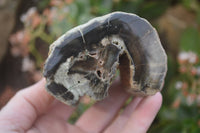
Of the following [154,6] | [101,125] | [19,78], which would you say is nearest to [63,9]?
[154,6]

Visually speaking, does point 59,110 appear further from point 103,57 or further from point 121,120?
point 103,57

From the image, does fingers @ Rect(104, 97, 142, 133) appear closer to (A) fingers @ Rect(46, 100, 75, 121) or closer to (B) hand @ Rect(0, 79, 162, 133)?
(B) hand @ Rect(0, 79, 162, 133)

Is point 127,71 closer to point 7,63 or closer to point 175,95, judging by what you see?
point 175,95

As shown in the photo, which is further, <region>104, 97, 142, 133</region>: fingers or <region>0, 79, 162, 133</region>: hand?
<region>104, 97, 142, 133</region>: fingers

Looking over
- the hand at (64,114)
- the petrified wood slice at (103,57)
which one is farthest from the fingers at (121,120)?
the petrified wood slice at (103,57)

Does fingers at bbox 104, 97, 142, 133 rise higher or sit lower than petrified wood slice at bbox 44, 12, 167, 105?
lower

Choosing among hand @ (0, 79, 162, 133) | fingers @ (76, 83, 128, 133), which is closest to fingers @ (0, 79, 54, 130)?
hand @ (0, 79, 162, 133)
